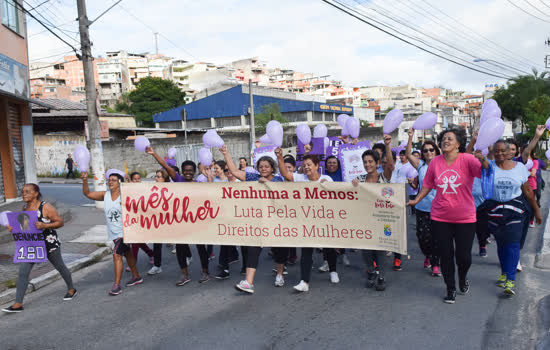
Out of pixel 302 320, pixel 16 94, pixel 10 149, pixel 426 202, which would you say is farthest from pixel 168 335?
pixel 10 149

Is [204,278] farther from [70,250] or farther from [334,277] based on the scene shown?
[70,250]

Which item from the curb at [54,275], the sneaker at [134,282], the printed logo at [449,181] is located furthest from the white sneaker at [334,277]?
the curb at [54,275]

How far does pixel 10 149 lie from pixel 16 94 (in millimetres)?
1830

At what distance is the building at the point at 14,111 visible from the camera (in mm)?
11742

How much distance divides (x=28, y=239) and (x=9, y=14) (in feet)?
32.2

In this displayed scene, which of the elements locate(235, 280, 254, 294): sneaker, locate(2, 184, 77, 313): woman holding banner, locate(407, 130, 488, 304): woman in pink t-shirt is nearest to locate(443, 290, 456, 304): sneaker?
Answer: locate(407, 130, 488, 304): woman in pink t-shirt

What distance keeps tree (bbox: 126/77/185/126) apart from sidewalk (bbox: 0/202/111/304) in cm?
4838

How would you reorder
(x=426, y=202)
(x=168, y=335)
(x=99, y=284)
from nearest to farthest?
(x=168, y=335), (x=426, y=202), (x=99, y=284)

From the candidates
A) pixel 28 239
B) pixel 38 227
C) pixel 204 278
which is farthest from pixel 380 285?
pixel 28 239

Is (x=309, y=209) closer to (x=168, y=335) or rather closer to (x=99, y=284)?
(x=168, y=335)

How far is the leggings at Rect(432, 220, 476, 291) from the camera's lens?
4649 millimetres

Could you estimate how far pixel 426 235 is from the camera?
5.98m

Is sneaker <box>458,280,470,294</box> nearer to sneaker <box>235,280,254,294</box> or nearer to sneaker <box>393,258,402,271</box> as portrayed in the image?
sneaker <box>393,258,402,271</box>

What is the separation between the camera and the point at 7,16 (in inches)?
480
